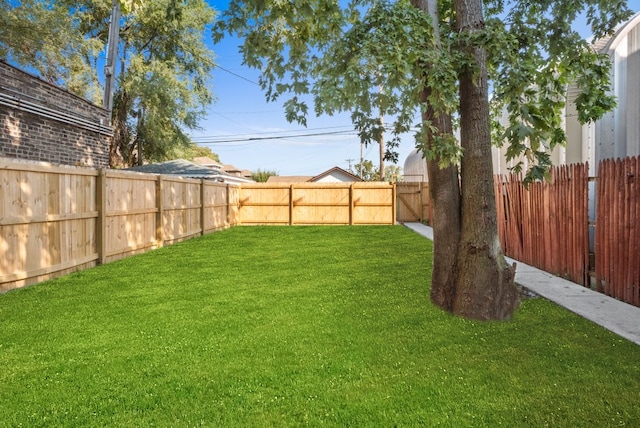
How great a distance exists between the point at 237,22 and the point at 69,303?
12.2ft

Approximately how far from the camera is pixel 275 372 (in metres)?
2.79

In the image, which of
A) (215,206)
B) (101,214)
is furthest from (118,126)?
(101,214)

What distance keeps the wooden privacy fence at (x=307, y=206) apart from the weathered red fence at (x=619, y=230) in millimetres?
11281

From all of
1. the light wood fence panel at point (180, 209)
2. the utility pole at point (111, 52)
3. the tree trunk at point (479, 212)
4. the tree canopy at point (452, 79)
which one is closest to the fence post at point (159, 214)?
the light wood fence panel at point (180, 209)

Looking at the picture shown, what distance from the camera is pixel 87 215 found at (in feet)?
22.5

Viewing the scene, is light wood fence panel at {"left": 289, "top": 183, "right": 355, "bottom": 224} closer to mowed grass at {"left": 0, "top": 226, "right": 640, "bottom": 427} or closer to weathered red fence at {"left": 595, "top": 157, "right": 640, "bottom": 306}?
mowed grass at {"left": 0, "top": 226, "right": 640, "bottom": 427}

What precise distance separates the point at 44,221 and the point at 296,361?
4.91 metres

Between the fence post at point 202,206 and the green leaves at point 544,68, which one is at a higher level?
the green leaves at point 544,68

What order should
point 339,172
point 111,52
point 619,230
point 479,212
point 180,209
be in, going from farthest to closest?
point 339,172
point 111,52
point 180,209
point 619,230
point 479,212

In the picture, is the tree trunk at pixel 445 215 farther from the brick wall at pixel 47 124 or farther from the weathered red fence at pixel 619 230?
the brick wall at pixel 47 124

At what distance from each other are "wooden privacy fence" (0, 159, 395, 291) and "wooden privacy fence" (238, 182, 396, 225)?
1908 mm

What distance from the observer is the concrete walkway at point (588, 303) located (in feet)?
12.2

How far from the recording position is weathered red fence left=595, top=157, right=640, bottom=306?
4.50 meters

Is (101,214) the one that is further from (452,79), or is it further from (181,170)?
(181,170)
